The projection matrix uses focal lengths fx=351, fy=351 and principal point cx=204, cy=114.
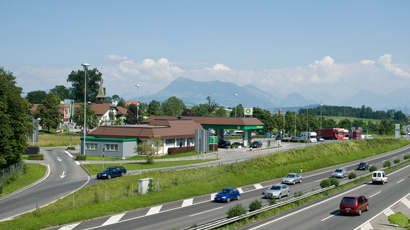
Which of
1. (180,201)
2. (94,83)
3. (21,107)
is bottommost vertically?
(180,201)

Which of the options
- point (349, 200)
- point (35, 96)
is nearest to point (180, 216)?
point (349, 200)

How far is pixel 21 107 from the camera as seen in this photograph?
45.0 m

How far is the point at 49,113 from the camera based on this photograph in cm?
10988

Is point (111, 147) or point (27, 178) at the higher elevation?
point (111, 147)

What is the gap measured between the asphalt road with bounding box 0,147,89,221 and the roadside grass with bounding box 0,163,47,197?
128 cm

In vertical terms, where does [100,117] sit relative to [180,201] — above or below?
above

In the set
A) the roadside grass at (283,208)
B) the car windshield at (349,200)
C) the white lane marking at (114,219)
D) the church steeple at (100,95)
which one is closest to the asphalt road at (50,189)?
the white lane marking at (114,219)

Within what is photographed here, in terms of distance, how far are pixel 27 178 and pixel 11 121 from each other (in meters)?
7.20

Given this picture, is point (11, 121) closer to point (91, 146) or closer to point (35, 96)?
point (91, 146)

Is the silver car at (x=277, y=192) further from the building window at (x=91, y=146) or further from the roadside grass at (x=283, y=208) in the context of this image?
the building window at (x=91, y=146)

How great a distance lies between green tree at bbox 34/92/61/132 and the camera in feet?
359

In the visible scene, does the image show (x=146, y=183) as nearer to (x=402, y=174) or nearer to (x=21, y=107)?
(x=21, y=107)

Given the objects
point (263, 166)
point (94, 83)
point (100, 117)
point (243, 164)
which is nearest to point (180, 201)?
point (243, 164)

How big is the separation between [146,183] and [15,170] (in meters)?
19.4
